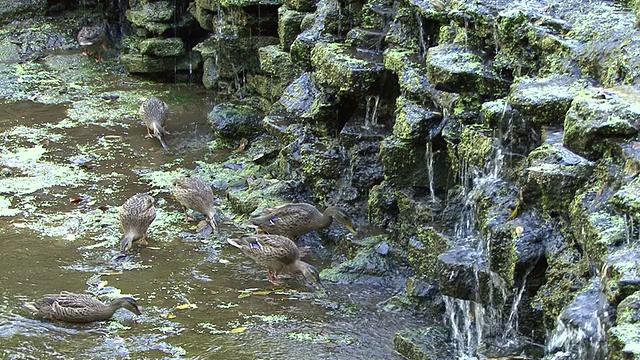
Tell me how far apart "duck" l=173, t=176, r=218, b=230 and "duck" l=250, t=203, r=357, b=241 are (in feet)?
2.16

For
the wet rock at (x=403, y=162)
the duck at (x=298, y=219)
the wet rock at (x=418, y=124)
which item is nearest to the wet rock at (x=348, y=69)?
the wet rock at (x=403, y=162)

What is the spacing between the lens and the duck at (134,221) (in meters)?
8.70

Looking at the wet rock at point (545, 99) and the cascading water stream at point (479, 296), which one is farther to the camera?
the cascading water stream at point (479, 296)

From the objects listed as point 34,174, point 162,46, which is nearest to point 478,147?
point 34,174

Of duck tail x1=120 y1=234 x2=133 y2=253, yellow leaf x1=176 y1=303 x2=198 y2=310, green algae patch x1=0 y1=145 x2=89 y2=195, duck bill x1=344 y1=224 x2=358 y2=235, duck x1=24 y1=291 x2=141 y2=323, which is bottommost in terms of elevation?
green algae patch x1=0 y1=145 x2=89 y2=195

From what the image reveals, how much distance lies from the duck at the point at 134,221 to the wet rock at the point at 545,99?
3829 millimetres

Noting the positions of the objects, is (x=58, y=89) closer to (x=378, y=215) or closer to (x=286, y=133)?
→ (x=286, y=133)

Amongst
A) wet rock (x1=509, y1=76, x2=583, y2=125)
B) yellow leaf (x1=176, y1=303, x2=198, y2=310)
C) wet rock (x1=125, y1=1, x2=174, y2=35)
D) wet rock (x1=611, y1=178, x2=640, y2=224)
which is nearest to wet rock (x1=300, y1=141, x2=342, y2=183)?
yellow leaf (x1=176, y1=303, x2=198, y2=310)

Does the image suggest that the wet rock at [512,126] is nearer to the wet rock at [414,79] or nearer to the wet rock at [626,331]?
the wet rock at [414,79]

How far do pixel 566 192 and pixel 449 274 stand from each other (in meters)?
1.16

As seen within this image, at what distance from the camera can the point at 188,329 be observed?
7.23 metres

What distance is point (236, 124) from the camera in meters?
11.6

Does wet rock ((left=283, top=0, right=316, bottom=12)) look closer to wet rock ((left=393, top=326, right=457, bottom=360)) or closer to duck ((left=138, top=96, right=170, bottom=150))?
duck ((left=138, top=96, right=170, bottom=150))

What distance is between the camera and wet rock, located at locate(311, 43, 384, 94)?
340 inches
